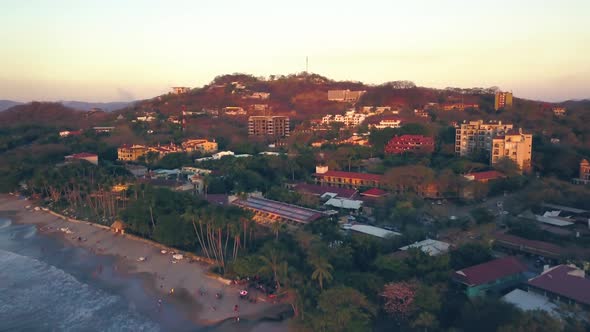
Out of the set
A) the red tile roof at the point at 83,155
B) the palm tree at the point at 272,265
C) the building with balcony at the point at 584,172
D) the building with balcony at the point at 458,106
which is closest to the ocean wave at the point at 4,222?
the red tile roof at the point at 83,155

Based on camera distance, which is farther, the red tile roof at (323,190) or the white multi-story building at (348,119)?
the white multi-story building at (348,119)

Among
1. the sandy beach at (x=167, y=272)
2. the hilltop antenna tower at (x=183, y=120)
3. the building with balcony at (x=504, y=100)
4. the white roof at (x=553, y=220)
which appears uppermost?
the building with balcony at (x=504, y=100)

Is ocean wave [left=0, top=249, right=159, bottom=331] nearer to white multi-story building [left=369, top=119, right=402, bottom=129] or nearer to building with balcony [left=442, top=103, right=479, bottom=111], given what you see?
white multi-story building [left=369, top=119, right=402, bottom=129]

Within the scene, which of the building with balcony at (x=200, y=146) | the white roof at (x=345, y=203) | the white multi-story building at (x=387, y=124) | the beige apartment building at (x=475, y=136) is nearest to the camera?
the white roof at (x=345, y=203)

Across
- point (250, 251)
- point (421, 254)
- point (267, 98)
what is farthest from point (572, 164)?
point (267, 98)

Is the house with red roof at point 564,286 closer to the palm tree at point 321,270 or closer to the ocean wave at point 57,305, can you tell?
the palm tree at point 321,270

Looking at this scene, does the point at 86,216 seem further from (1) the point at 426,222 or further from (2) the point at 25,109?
(2) the point at 25,109

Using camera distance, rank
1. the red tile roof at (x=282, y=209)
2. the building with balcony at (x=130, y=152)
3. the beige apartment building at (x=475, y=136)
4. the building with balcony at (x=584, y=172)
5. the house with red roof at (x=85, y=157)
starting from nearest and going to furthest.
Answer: the red tile roof at (x=282, y=209) → the building with balcony at (x=584, y=172) → the beige apartment building at (x=475, y=136) → the house with red roof at (x=85, y=157) → the building with balcony at (x=130, y=152)
